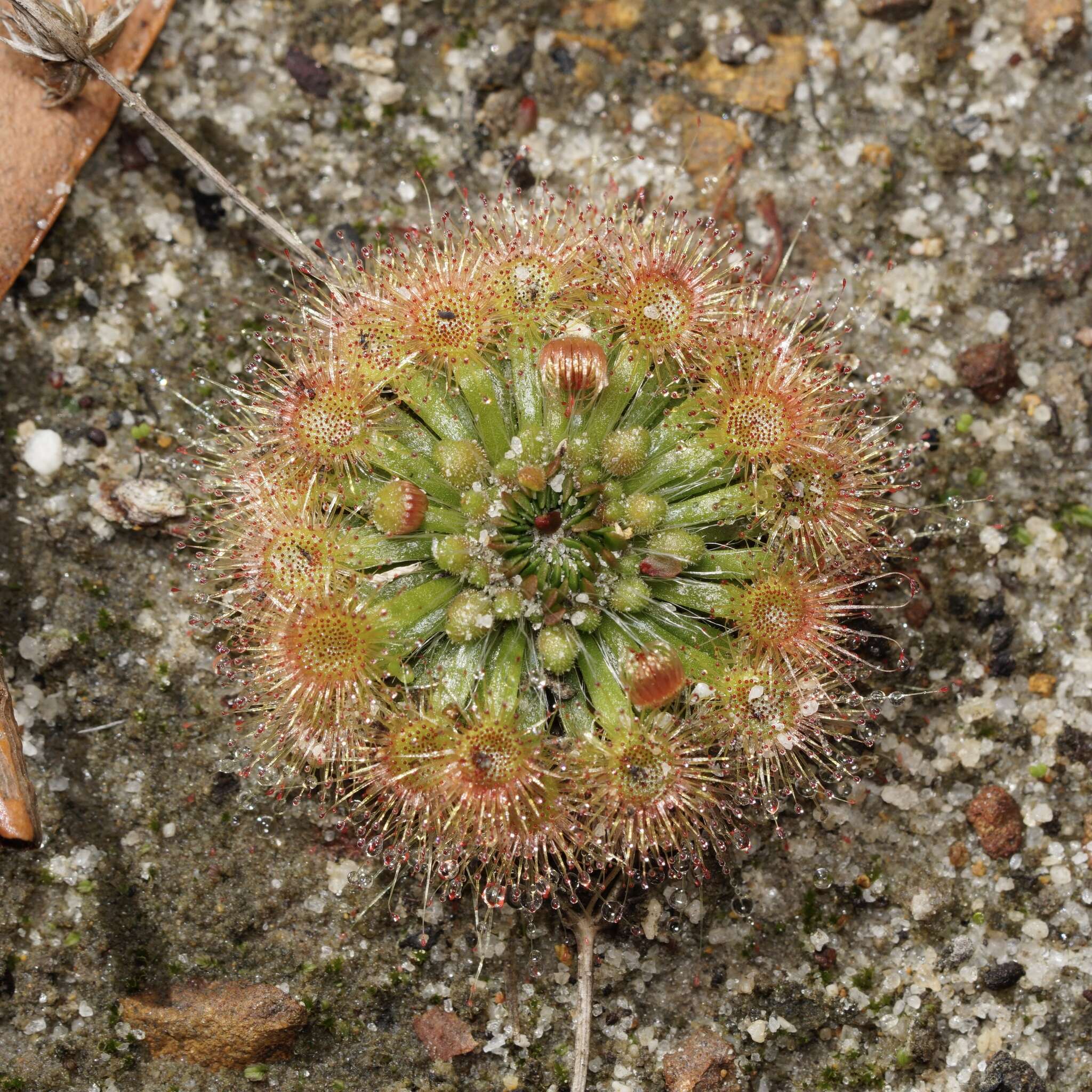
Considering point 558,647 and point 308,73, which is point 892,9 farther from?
point 558,647

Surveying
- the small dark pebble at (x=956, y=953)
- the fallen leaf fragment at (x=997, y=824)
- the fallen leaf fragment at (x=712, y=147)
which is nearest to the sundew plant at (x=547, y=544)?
the fallen leaf fragment at (x=997, y=824)

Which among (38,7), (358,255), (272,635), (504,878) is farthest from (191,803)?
(38,7)

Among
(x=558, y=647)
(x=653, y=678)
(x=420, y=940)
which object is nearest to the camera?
(x=653, y=678)

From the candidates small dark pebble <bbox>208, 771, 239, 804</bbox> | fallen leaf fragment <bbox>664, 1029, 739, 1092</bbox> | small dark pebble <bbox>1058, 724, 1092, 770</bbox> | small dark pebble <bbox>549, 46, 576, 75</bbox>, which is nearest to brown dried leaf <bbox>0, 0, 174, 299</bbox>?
small dark pebble <bbox>549, 46, 576, 75</bbox>

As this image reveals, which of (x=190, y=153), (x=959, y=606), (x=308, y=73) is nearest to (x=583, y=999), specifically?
(x=959, y=606)

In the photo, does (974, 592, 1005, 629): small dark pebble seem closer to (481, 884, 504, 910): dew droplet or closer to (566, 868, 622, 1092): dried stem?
(566, 868, 622, 1092): dried stem

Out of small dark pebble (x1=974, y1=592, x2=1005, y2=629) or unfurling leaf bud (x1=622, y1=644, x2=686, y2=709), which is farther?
small dark pebble (x1=974, y1=592, x2=1005, y2=629)
